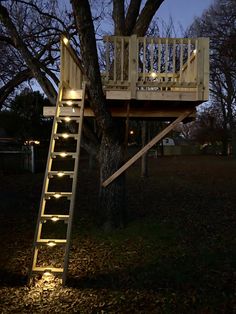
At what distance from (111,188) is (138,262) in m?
2.46

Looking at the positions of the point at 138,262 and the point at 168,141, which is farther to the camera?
the point at 168,141

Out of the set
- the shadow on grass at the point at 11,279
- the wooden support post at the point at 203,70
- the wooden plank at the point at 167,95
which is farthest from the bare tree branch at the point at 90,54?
the shadow on grass at the point at 11,279

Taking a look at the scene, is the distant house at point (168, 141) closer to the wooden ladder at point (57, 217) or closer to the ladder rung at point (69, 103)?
the wooden ladder at point (57, 217)

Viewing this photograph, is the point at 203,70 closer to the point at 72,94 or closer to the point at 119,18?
the point at 72,94

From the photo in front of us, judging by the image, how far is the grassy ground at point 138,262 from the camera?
520cm

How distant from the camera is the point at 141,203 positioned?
12.5m

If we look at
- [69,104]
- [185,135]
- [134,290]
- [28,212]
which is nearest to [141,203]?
[28,212]

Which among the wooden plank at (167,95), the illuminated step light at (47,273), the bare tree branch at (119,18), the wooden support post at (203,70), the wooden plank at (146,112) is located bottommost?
the illuminated step light at (47,273)

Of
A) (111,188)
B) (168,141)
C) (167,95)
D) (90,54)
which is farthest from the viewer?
(168,141)

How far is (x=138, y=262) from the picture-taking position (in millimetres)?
6844

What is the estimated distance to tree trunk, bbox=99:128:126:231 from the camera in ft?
29.3

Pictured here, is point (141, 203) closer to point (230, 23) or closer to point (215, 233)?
point (215, 233)

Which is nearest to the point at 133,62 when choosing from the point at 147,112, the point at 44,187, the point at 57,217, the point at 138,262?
the point at 147,112

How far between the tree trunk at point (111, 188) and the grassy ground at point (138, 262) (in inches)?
11.7
